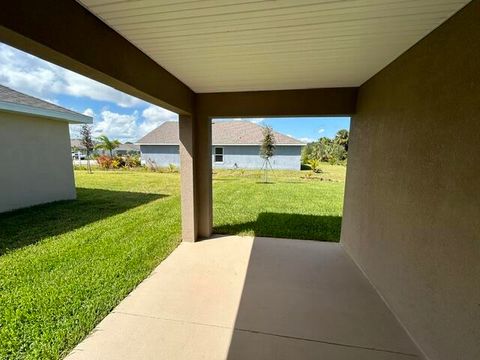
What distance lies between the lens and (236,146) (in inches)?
720

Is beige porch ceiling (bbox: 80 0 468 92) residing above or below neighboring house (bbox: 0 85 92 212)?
above

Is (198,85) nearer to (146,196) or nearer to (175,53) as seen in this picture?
(175,53)

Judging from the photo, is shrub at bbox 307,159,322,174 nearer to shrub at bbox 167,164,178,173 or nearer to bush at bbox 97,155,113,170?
shrub at bbox 167,164,178,173

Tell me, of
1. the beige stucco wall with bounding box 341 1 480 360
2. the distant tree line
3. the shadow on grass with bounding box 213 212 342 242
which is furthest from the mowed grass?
the distant tree line

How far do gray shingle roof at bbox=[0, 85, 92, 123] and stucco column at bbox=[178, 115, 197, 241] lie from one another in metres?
4.98

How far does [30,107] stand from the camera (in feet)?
20.2

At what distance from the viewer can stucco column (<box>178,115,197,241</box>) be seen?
424 cm

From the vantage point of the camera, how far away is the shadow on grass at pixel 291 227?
4.93m

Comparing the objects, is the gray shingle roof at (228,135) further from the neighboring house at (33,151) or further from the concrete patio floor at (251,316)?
the concrete patio floor at (251,316)

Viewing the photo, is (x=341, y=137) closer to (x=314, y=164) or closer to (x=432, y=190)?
(x=314, y=164)

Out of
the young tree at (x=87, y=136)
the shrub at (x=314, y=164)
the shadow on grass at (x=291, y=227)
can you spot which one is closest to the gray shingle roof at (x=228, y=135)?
the shrub at (x=314, y=164)

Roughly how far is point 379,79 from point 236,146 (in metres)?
15.4

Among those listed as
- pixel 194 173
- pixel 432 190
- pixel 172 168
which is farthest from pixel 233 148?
pixel 432 190

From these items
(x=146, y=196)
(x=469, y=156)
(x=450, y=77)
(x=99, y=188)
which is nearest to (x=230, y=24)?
(x=450, y=77)
